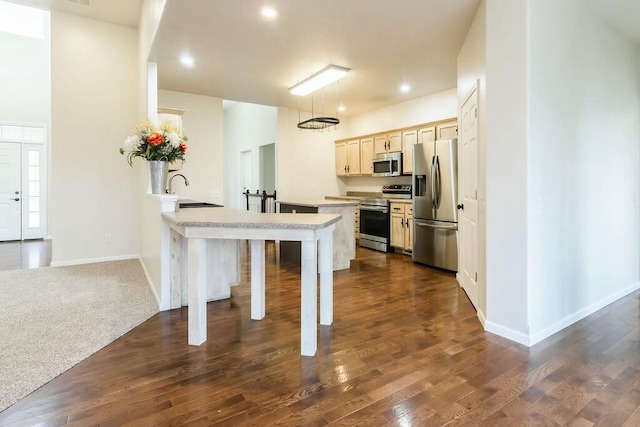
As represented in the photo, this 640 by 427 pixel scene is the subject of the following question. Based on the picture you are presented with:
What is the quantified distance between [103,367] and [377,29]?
140 inches

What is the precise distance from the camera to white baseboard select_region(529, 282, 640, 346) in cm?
261

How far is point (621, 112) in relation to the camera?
356 cm

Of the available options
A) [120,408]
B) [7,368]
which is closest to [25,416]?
[120,408]

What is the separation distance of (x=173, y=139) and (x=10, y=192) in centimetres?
622

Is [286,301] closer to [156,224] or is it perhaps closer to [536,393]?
[156,224]

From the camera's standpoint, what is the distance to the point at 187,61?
4441 mm

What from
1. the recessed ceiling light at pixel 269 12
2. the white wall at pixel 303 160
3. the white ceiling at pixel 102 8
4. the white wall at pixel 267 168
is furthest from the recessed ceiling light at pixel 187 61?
the white wall at pixel 267 168

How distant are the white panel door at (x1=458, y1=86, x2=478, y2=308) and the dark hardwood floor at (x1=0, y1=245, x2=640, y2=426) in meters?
0.48

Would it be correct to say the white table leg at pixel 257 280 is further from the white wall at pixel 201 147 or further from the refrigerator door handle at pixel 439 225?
the white wall at pixel 201 147

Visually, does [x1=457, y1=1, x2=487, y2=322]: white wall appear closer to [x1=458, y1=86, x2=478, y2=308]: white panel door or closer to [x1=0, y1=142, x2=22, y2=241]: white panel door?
[x1=458, y1=86, x2=478, y2=308]: white panel door

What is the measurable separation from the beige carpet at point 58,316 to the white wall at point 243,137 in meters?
4.57

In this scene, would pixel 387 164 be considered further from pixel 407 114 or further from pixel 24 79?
pixel 24 79

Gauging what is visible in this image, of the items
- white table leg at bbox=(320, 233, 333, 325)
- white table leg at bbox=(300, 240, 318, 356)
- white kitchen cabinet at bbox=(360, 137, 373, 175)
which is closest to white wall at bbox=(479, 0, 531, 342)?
white table leg at bbox=(320, 233, 333, 325)

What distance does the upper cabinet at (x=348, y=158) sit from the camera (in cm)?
722
